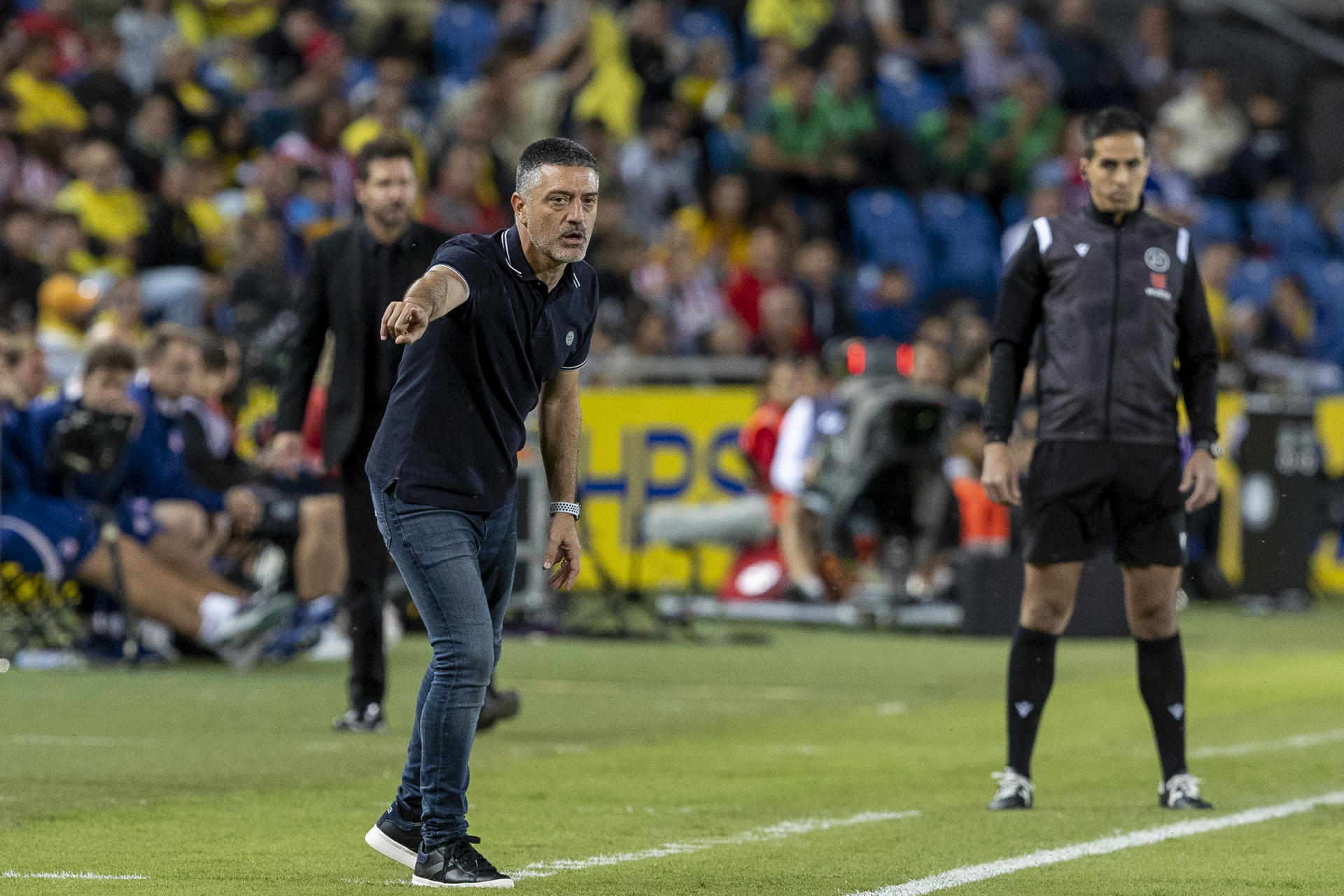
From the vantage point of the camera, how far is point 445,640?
5719 millimetres

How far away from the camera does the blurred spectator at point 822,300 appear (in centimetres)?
1995

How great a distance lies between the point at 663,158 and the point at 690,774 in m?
13.4

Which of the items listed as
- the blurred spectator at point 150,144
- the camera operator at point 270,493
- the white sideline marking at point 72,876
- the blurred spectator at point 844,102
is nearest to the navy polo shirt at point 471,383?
the white sideline marking at point 72,876

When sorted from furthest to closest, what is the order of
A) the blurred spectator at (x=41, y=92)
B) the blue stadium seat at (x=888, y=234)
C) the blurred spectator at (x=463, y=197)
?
the blue stadium seat at (x=888, y=234), the blurred spectator at (x=41, y=92), the blurred spectator at (x=463, y=197)

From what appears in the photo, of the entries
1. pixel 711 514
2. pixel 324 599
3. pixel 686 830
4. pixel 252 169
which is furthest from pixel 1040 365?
pixel 252 169

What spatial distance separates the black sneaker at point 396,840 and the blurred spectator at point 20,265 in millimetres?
11413

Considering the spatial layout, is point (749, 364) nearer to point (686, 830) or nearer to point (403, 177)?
point (403, 177)

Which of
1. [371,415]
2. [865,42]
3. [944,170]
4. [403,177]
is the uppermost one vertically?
[865,42]

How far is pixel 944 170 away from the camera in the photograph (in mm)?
22781

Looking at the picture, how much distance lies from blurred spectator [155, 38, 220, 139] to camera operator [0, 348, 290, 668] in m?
7.67

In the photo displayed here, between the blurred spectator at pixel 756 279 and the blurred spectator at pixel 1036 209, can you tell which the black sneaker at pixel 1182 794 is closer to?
the blurred spectator at pixel 756 279

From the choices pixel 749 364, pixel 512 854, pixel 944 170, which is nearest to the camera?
pixel 512 854

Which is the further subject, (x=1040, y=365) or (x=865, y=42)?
(x=865, y=42)

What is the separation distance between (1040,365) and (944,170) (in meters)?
15.5
